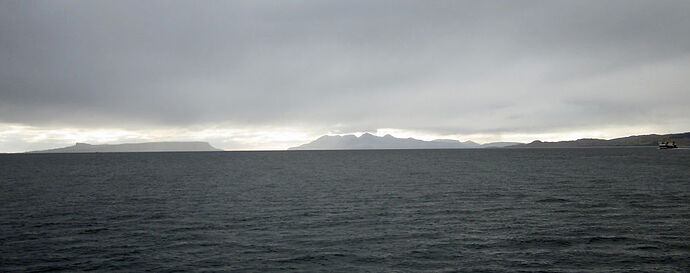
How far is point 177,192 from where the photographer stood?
234 feet

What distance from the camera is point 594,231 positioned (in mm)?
36469

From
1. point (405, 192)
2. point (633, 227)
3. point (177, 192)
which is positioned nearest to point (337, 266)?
point (633, 227)

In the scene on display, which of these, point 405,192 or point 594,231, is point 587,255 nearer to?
point 594,231

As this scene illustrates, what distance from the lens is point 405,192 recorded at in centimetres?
6788

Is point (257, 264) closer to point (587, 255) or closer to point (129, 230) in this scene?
point (129, 230)

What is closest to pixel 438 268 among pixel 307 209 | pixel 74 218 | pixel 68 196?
pixel 307 209

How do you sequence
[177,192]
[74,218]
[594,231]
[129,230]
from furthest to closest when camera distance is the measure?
1. [177,192]
2. [74,218]
3. [129,230]
4. [594,231]

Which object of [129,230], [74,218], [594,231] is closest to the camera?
[594,231]

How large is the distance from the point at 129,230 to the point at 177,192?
3333 cm

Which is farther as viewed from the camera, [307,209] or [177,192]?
[177,192]

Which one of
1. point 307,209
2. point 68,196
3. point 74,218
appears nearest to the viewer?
point 74,218

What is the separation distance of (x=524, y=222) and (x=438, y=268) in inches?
725

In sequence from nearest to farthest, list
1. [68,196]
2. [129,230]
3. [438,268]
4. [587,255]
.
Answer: [438,268] < [587,255] < [129,230] < [68,196]

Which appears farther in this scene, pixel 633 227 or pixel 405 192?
pixel 405 192
